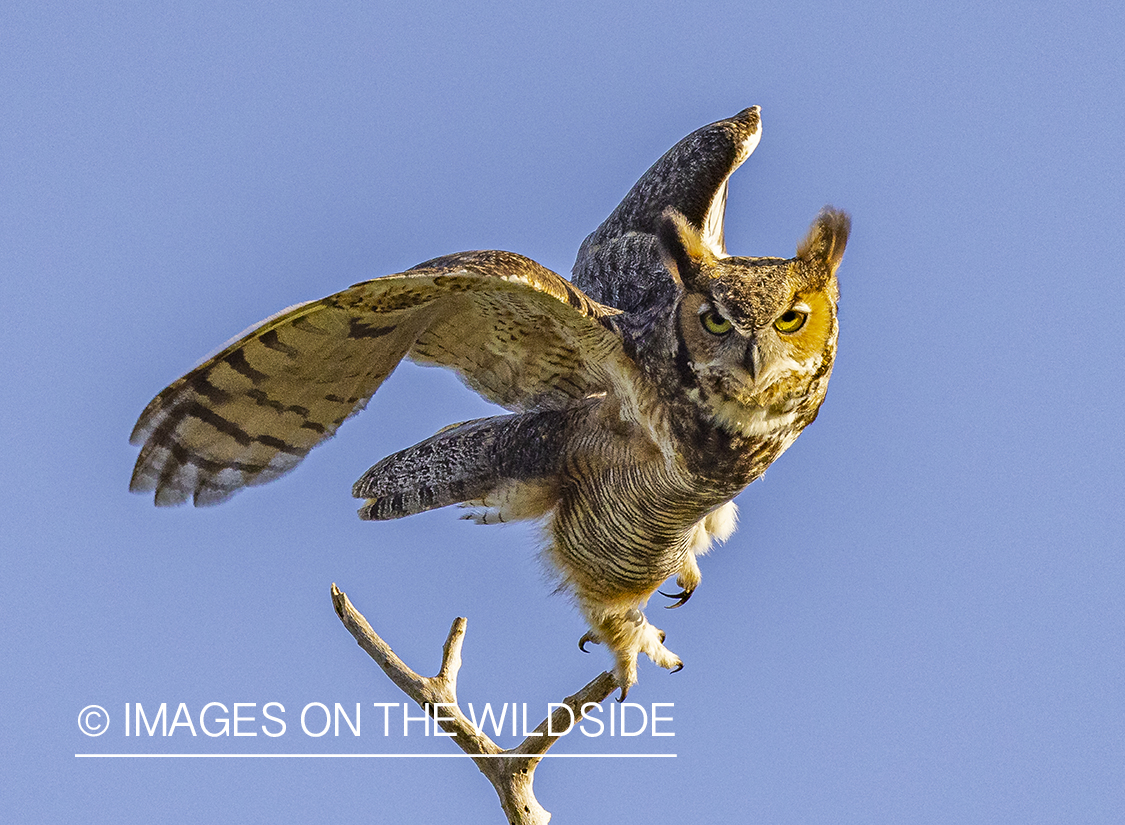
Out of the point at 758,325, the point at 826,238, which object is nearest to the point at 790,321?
the point at 758,325

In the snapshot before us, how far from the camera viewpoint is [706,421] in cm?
296

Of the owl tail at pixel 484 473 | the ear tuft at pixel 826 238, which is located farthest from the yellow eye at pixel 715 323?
the owl tail at pixel 484 473

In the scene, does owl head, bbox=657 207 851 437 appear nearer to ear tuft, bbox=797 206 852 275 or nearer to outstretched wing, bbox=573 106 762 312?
ear tuft, bbox=797 206 852 275

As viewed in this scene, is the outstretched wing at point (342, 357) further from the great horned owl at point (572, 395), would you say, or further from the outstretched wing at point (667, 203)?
the outstretched wing at point (667, 203)

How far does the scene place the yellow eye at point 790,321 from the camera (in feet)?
9.28

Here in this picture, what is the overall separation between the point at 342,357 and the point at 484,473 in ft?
2.04

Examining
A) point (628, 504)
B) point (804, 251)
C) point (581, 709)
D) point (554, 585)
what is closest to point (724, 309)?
point (804, 251)

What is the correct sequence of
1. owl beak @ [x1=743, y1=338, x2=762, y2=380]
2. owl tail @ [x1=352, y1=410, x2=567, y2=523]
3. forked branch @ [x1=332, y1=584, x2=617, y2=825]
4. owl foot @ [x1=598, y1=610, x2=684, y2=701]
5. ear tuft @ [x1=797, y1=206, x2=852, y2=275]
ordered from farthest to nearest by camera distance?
forked branch @ [x1=332, y1=584, x2=617, y2=825], owl foot @ [x1=598, y1=610, x2=684, y2=701], owl tail @ [x1=352, y1=410, x2=567, y2=523], ear tuft @ [x1=797, y1=206, x2=852, y2=275], owl beak @ [x1=743, y1=338, x2=762, y2=380]

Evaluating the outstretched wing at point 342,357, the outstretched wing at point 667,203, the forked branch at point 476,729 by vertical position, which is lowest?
the forked branch at point 476,729

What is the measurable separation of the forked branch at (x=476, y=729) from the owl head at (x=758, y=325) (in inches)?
50.9

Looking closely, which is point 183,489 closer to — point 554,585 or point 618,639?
point 554,585

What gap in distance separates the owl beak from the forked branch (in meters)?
1.41

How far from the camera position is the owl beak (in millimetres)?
2803

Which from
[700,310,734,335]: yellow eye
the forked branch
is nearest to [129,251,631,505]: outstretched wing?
[700,310,734,335]: yellow eye
